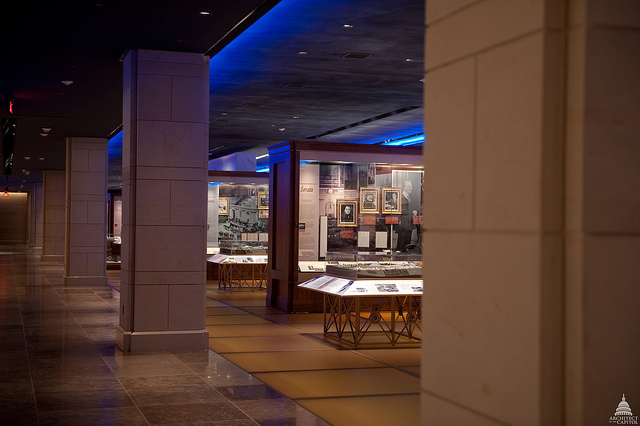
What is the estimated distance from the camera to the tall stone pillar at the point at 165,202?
7707mm

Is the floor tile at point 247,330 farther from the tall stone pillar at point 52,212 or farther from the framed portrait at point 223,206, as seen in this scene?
the tall stone pillar at point 52,212

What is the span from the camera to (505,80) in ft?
7.27

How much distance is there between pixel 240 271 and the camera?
1602 cm

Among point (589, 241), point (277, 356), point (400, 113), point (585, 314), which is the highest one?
point (400, 113)

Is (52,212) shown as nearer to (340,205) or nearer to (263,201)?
(263,201)

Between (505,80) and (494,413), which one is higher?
(505,80)

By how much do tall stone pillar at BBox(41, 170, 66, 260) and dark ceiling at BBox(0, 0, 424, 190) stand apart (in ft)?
31.1

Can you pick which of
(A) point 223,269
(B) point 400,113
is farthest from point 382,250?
(A) point 223,269

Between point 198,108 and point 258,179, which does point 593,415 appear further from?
point 258,179

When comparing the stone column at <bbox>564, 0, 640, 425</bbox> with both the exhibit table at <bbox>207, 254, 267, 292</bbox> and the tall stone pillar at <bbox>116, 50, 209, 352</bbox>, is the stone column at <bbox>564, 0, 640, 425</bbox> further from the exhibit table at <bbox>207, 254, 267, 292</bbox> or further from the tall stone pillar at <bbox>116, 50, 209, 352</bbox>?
the exhibit table at <bbox>207, 254, 267, 292</bbox>

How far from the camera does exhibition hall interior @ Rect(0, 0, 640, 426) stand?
81.4 inches

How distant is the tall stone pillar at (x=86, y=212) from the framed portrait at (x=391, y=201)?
24.6 feet

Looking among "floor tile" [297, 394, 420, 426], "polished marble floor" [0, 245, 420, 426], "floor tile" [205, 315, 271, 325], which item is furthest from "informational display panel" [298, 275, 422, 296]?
"floor tile" [297, 394, 420, 426]

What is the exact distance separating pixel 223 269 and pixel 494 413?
14410mm
